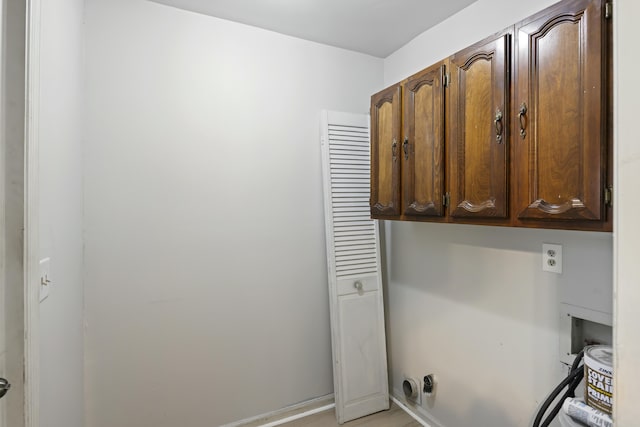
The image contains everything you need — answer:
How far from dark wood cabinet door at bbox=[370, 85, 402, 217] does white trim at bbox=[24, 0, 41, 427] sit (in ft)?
4.90

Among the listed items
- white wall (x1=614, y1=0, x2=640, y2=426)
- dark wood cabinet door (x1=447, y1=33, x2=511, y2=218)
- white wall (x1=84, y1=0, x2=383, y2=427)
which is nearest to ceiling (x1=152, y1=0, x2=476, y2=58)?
white wall (x1=84, y1=0, x2=383, y2=427)

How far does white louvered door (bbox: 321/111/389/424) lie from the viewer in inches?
83.9

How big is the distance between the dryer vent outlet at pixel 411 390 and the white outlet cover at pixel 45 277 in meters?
2.04

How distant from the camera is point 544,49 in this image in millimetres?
1106

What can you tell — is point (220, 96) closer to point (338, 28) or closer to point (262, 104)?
point (262, 104)

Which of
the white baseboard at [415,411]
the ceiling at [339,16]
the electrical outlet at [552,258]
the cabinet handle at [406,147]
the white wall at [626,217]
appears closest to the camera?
the white wall at [626,217]

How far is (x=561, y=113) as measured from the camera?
1.05 metres

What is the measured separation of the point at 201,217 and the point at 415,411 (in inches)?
73.3

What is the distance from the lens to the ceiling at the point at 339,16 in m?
1.80

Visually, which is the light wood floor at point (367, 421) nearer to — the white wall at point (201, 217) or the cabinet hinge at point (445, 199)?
the white wall at point (201, 217)

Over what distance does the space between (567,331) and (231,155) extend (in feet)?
6.23

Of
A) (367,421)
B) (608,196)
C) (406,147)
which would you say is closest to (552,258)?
(608,196)

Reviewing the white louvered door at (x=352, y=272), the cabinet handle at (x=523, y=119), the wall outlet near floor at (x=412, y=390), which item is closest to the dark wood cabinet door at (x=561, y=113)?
the cabinet handle at (x=523, y=119)

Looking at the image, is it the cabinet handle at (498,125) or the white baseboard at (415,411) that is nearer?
the cabinet handle at (498,125)
